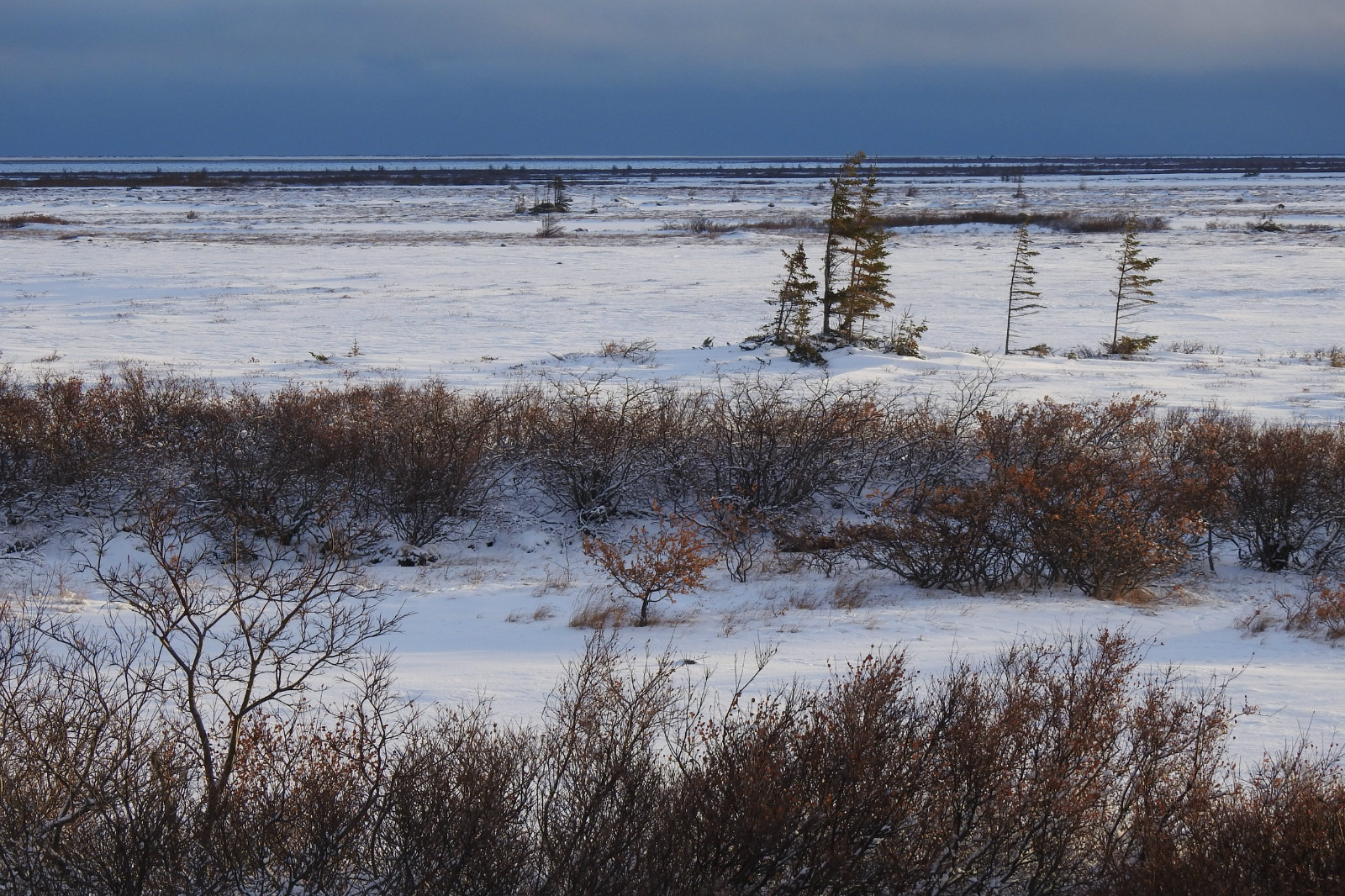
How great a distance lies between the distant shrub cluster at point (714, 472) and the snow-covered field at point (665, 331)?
2.60 feet

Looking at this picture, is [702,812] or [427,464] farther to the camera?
[427,464]

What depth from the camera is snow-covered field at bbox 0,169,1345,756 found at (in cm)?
895

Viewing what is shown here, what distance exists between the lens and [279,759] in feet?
16.9

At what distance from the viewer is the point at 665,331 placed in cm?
2597

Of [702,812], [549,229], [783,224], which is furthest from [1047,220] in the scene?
[702,812]

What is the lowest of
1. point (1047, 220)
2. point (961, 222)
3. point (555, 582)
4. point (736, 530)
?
point (555, 582)

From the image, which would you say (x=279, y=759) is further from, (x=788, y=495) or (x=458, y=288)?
(x=458, y=288)

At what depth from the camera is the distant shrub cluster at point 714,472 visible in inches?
470

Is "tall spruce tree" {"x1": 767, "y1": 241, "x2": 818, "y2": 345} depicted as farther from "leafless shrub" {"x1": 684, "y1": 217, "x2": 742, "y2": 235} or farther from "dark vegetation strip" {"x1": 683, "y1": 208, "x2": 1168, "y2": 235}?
"leafless shrub" {"x1": 684, "y1": 217, "x2": 742, "y2": 235}

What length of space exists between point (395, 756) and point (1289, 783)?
514cm

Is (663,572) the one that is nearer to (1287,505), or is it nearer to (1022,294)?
(1287,505)

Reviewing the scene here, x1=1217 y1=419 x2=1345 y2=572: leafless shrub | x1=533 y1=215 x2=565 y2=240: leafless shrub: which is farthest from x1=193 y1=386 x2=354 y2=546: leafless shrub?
x1=533 y1=215 x2=565 y2=240: leafless shrub

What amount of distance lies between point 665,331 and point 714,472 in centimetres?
1125

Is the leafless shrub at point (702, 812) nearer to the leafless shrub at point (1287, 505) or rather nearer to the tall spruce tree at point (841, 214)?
the leafless shrub at point (1287, 505)
